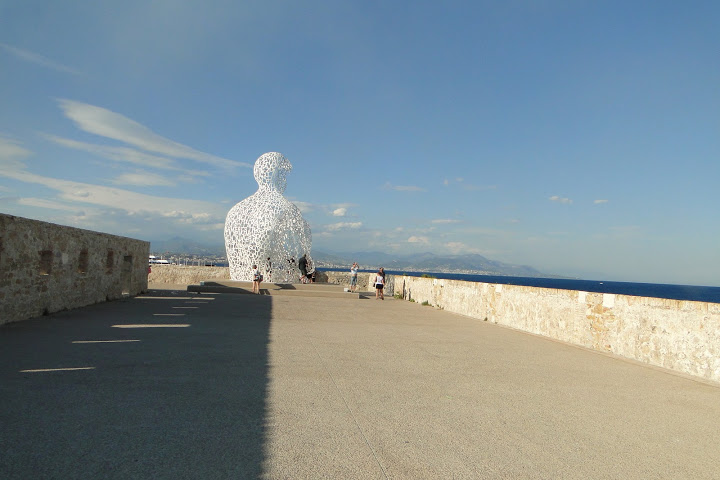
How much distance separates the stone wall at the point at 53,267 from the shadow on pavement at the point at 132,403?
935 mm

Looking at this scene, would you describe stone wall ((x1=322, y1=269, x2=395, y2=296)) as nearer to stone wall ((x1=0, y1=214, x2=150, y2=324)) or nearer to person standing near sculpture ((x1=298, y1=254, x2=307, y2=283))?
person standing near sculpture ((x1=298, y1=254, x2=307, y2=283))

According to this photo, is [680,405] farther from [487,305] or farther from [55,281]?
[55,281]

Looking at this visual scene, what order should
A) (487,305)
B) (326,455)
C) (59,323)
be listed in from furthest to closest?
1. (487,305)
2. (59,323)
3. (326,455)

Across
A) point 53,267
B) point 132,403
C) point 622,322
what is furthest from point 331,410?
point 53,267

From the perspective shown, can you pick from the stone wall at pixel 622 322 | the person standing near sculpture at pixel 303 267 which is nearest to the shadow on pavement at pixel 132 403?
the stone wall at pixel 622 322

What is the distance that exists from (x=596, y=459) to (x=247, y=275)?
1761 centimetres

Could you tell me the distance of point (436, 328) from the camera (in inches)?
453

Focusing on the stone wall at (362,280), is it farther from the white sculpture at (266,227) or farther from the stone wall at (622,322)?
the stone wall at (622,322)

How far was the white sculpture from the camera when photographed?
19.5 metres

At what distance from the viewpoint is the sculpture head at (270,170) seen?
20281mm

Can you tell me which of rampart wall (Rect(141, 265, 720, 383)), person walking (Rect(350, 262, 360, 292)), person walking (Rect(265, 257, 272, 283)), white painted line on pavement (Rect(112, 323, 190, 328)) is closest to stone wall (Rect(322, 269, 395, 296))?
person walking (Rect(350, 262, 360, 292))

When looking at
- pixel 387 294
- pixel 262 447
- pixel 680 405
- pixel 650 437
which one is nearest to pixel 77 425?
pixel 262 447

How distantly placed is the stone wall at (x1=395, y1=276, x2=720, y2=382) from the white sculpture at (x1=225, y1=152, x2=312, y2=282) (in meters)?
9.04

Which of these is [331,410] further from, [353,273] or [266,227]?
[353,273]
